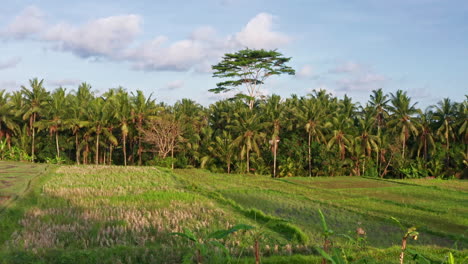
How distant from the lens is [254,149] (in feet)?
110

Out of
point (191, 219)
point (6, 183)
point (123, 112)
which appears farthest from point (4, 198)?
point (123, 112)

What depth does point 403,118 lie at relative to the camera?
34531mm

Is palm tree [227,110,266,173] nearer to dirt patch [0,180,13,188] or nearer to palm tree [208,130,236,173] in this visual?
palm tree [208,130,236,173]

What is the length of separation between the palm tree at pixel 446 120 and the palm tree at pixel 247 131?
13979mm

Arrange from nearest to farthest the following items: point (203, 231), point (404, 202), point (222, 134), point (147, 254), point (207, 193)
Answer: point (147, 254) → point (203, 231) → point (207, 193) → point (404, 202) → point (222, 134)

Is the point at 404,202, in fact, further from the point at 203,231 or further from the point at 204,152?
the point at 204,152

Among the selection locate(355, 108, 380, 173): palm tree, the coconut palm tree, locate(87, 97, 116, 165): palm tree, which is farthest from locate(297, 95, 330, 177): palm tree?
locate(87, 97, 116, 165): palm tree

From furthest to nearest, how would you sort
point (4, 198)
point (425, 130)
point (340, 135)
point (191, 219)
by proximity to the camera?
point (425, 130) → point (340, 135) → point (4, 198) → point (191, 219)

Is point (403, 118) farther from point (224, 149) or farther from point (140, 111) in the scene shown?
point (140, 111)

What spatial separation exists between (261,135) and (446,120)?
1454cm

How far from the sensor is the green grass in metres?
6.16

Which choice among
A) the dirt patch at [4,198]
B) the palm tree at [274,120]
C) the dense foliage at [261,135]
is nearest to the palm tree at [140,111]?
the dense foliage at [261,135]

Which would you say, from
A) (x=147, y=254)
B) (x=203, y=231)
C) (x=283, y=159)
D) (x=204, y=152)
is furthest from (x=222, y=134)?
(x=147, y=254)

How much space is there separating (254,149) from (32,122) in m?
17.9
